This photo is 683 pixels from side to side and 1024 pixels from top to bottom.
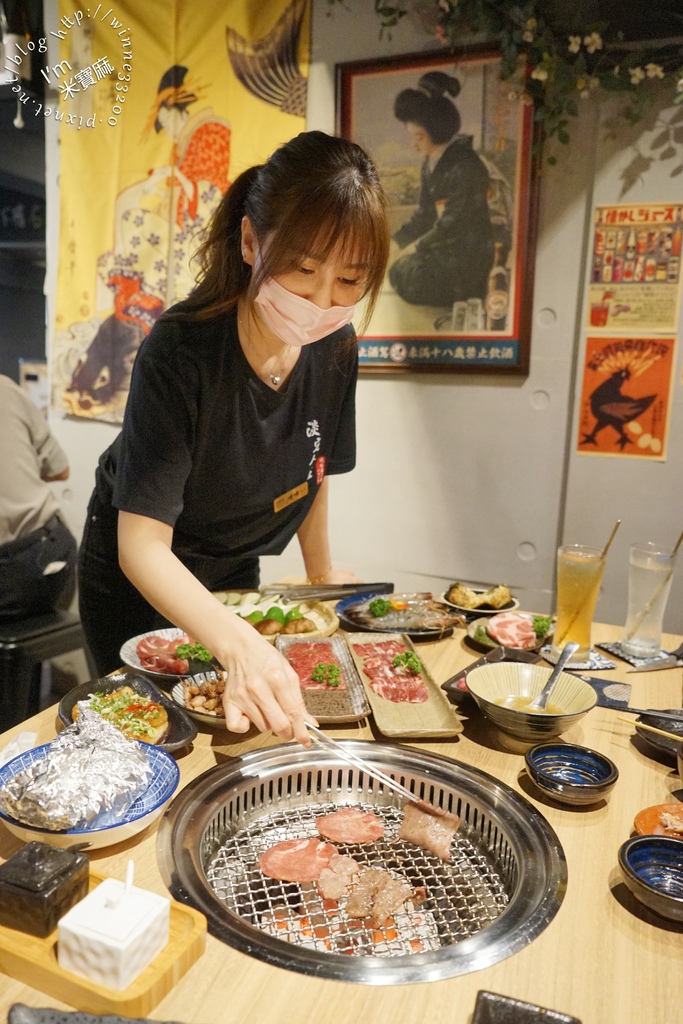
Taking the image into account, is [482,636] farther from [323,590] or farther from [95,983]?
[95,983]

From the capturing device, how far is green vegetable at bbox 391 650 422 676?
5.58 feet

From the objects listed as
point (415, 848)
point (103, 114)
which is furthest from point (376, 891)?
point (103, 114)

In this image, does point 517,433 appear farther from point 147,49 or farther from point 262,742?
point 147,49

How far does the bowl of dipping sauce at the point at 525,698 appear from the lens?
4.58 feet

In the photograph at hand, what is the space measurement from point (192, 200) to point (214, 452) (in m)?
2.48

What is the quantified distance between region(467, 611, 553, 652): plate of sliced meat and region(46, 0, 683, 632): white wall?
1.45 meters

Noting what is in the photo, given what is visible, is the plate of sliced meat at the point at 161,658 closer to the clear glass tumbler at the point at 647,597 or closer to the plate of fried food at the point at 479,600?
the plate of fried food at the point at 479,600


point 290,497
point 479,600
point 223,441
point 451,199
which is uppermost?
point 451,199

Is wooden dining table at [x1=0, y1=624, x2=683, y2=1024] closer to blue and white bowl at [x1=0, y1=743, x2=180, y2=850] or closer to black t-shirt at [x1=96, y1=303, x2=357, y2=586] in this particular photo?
blue and white bowl at [x1=0, y1=743, x2=180, y2=850]

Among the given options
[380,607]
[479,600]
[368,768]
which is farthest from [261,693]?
[479,600]

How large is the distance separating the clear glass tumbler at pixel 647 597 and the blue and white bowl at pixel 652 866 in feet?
3.01

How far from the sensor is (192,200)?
384cm

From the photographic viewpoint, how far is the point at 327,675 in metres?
1.63

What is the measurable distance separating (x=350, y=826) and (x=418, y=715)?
288 mm
